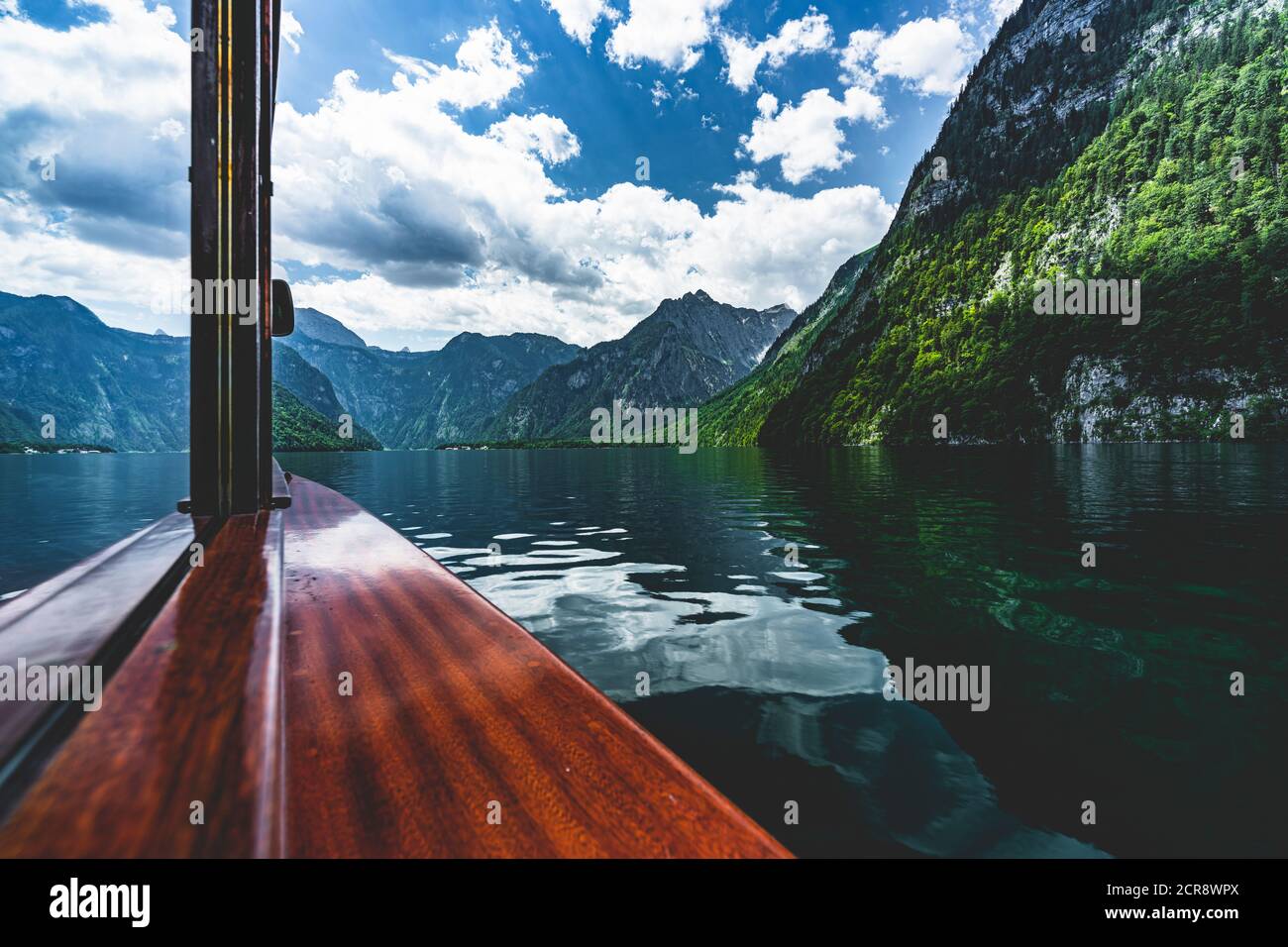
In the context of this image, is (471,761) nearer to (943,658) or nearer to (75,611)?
(75,611)

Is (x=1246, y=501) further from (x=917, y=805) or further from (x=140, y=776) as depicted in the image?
(x=140, y=776)

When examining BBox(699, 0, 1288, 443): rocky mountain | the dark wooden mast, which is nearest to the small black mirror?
the dark wooden mast

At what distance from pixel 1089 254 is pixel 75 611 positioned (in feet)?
623

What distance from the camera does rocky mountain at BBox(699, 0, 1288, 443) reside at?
372 feet

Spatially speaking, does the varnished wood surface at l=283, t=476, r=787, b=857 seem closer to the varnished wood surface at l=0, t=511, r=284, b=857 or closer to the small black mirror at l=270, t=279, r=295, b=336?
the varnished wood surface at l=0, t=511, r=284, b=857

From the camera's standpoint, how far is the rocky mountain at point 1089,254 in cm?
11331

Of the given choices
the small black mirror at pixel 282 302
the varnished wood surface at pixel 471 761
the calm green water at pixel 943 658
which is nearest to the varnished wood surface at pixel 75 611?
the varnished wood surface at pixel 471 761

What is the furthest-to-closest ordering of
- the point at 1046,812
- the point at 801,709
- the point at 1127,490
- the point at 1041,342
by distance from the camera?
the point at 1041,342
the point at 1127,490
the point at 801,709
the point at 1046,812

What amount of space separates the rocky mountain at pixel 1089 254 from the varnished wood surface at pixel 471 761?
5539 inches

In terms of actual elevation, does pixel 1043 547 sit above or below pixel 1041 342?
below

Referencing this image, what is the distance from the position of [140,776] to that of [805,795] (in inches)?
139

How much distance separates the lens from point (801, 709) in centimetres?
489
